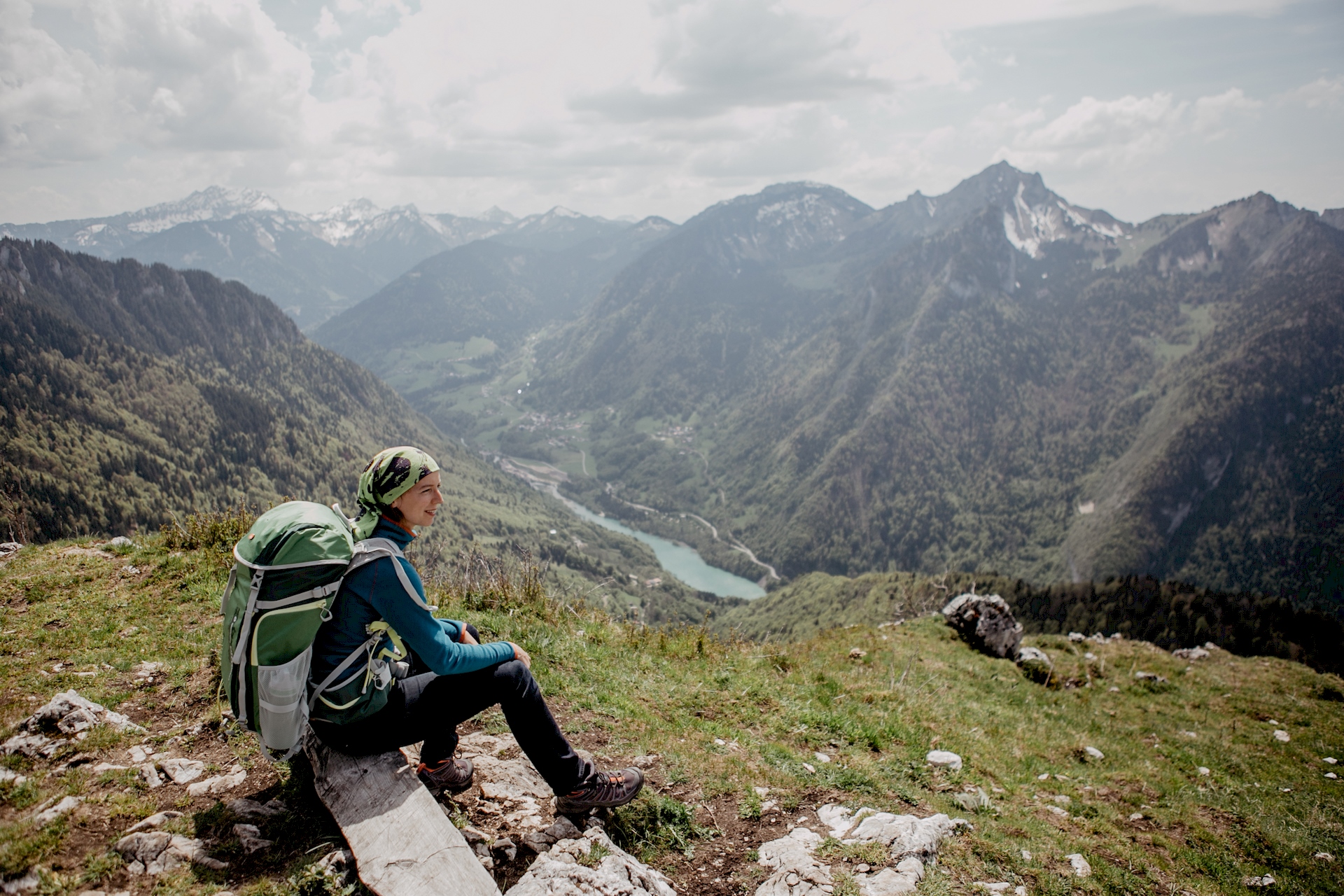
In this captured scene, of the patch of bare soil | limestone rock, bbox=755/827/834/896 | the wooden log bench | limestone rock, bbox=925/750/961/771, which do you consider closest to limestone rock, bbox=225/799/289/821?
the patch of bare soil

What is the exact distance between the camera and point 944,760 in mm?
8359

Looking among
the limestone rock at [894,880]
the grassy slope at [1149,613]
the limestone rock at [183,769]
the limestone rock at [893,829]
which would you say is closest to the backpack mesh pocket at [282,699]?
the limestone rock at [183,769]

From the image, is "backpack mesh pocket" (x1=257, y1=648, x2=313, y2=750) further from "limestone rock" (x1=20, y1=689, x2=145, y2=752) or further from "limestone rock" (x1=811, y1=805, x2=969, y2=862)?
"limestone rock" (x1=811, y1=805, x2=969, y2=862)

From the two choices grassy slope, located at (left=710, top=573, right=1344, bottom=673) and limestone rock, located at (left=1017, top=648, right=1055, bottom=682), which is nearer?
limestone rock, located at (left=1017, top=648, right=1055, bottom=682)

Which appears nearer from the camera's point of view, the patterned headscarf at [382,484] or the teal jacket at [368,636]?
the teal jacket at [368,636]

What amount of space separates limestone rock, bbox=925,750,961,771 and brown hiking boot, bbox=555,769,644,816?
16.1 ft

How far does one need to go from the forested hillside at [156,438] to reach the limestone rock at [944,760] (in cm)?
6592

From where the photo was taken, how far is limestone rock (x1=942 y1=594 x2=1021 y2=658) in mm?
16391

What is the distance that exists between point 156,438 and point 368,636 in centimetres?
15470

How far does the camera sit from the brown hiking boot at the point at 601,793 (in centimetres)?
541

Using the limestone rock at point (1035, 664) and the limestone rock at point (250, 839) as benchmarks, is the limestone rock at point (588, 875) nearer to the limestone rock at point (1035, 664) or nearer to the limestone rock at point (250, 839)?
the limestone rock at point (250, 839)

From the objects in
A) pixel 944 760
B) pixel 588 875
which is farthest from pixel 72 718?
pixel 944 760

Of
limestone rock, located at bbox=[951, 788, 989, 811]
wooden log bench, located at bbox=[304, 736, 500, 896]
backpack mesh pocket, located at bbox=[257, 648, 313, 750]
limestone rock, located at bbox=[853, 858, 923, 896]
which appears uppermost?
backpack mesh pocket, located at bbox=[257, 648, 313, 750]

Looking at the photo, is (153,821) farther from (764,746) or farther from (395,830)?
(764,746)
